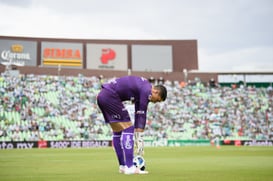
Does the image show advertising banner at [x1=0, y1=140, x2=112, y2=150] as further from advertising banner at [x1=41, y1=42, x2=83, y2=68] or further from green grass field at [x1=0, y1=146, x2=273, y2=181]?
advertising banner at [x1=41, y1=42, x2=83, y2=68]

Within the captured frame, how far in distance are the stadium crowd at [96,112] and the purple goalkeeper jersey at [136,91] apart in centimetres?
3113

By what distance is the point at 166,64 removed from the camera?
6303 centimetres

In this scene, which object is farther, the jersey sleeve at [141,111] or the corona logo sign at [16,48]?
the corona logo sign at [16,48]

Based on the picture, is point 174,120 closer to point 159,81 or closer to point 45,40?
point 159,81

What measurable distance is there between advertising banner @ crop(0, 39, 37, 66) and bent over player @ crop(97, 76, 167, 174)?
161 feet

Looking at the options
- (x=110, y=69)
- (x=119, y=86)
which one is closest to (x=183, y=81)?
(x=110, y=69)

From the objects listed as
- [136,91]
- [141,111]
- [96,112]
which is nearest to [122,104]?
[136,91]

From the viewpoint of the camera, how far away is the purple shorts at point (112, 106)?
10.0 metres

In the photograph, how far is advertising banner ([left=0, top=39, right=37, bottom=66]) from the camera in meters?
57.4

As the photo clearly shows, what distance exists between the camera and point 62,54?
194ft

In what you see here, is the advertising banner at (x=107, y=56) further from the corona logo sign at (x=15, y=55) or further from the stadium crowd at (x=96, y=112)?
the corona logo sign at (x=15, y=55)

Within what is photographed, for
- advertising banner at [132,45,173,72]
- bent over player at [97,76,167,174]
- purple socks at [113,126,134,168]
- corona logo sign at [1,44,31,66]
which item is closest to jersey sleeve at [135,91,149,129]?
bent over player at [97,76,167,174]

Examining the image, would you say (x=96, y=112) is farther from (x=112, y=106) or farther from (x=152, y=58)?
(x=112, y=106)

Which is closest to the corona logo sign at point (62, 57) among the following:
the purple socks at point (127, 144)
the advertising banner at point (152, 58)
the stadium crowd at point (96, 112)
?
the stadium crowd at point (96, 112)
